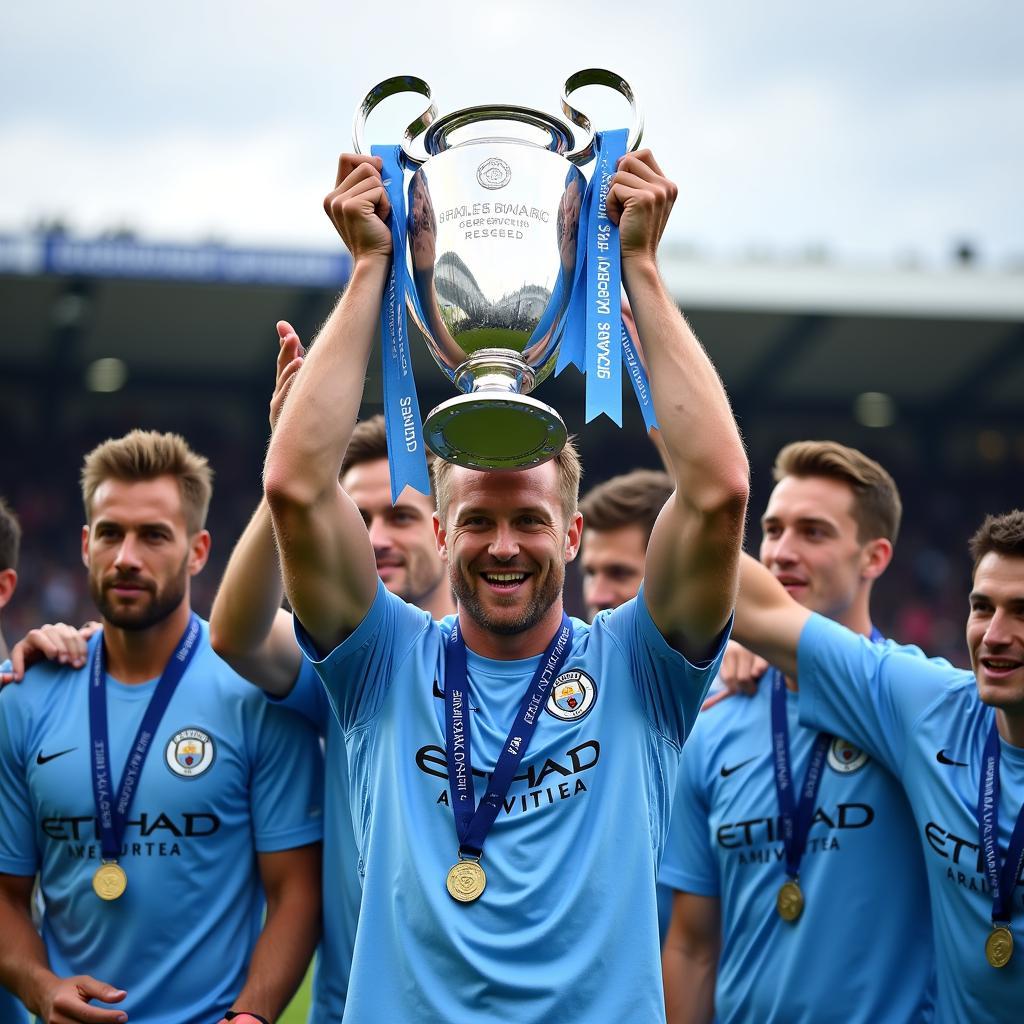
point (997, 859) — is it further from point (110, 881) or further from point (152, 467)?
point (152, 467)

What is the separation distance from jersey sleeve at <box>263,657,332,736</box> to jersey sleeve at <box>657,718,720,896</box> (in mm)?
1014

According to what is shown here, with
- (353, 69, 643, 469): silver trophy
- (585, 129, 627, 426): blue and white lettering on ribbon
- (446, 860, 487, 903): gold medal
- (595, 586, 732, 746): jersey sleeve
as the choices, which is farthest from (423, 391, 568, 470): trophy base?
(446, 860, 487, 903): gold medal

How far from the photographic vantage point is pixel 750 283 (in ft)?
56.5

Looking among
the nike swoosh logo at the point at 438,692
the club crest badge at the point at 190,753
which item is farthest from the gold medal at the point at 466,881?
the club crest badge at the point at 190,753

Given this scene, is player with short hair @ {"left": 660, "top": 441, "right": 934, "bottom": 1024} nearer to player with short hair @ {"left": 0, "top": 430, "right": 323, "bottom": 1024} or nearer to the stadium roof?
player with short hair @ {"left": 0, "top": 430, "right": 323, "bottom": 1024}

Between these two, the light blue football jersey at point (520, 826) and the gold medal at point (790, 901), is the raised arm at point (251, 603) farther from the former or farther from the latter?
the gold medal at point (790, 901)

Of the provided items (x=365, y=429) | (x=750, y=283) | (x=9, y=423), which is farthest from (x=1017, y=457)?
(x=365, y=429)

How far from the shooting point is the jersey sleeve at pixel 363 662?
2770mm

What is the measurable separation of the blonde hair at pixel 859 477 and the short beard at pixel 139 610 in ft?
6.01

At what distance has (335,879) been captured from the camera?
11.1 feet

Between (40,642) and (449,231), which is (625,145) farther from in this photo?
(40,642)

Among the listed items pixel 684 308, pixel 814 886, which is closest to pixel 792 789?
pixel 814 886

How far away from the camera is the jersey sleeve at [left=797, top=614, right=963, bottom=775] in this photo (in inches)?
137

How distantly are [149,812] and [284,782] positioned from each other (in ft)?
1.14
